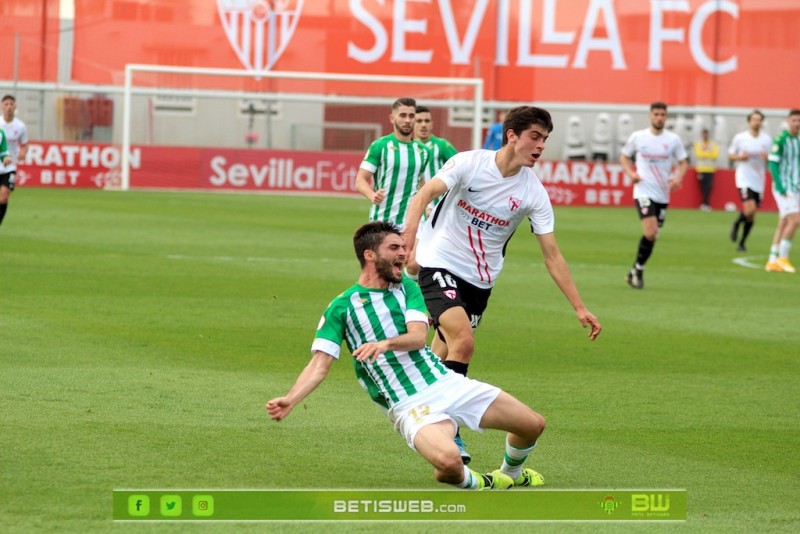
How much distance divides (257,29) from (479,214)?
30875 mm

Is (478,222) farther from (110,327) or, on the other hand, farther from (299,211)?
(299,211)

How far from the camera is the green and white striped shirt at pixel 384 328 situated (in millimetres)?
6715

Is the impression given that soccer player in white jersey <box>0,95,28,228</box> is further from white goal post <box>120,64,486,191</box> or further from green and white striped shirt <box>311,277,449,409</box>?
green and white striped shirt <box>311,277,449,409</box>

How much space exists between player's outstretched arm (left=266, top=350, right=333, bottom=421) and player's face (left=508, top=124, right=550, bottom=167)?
2058 mm

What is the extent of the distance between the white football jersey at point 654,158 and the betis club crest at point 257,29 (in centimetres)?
2207

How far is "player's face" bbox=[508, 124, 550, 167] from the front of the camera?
788 centimetres

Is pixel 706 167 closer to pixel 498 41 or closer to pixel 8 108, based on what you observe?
pixel 498 41

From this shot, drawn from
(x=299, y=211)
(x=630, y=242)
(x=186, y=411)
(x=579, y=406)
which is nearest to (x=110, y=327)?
(x=186, y=411)

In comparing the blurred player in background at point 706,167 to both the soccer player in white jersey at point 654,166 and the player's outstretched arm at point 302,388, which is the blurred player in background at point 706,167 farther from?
the player's outstretched arm at point 302,388

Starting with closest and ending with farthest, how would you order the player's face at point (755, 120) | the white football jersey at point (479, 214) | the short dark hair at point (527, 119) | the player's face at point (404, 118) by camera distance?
the short dark hair at point (527, 119)
the white football jersey at point (479, 214)
the player's face at point (404, 118)
the player's face at point (755, 120)

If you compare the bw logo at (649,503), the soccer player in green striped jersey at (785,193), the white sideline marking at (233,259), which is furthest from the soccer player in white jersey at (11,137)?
the bw logo at (649,503)

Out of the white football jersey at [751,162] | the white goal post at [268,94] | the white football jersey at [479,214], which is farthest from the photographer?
the white goal post at [268,94]

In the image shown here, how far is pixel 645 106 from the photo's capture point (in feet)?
128

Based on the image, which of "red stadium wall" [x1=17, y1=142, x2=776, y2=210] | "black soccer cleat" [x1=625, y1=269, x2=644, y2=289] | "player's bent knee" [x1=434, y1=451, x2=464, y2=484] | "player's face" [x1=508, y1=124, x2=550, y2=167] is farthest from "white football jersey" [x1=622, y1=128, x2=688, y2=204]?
"red stadium wall" [x1=17, y1=142, x2=776, y2=210]
